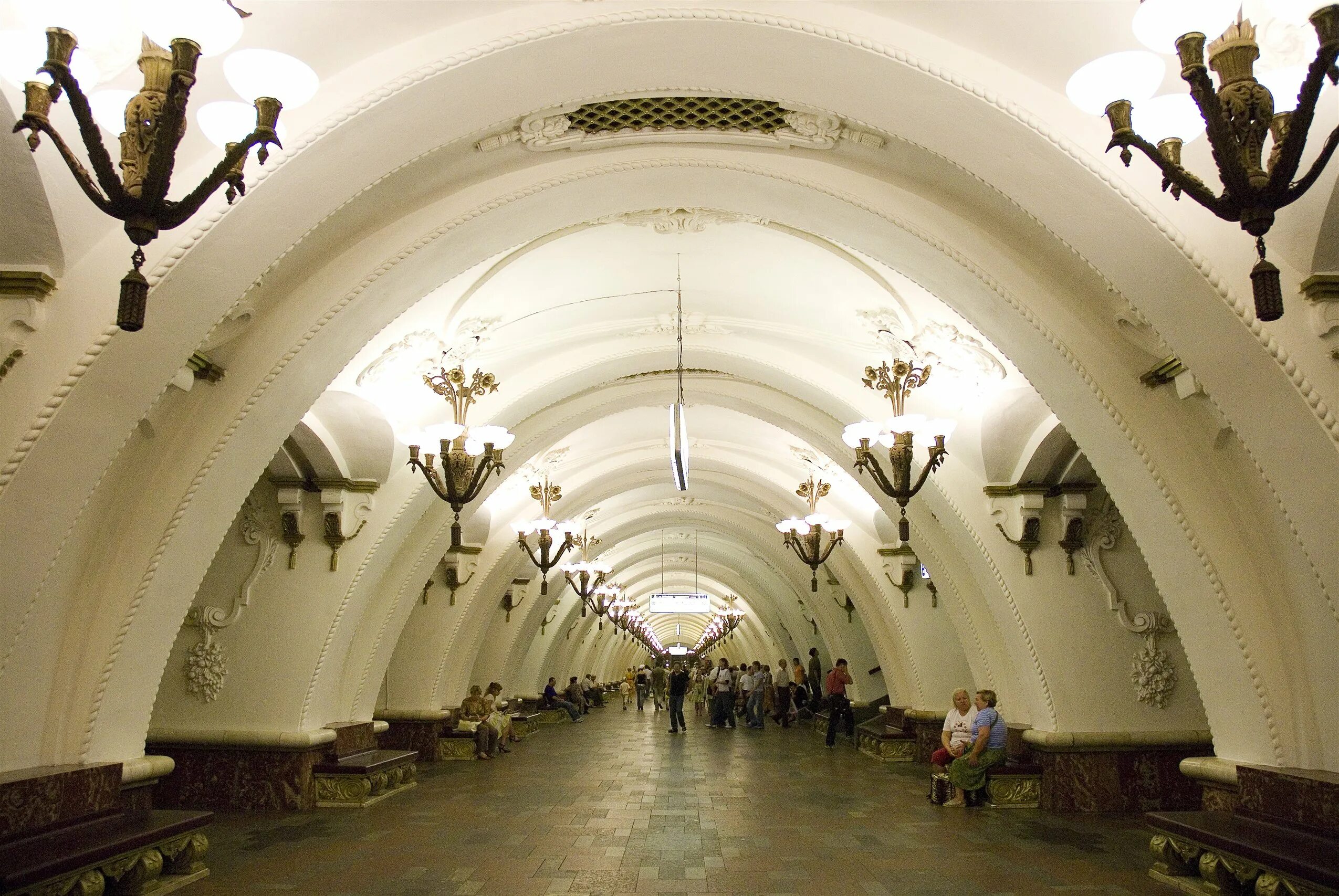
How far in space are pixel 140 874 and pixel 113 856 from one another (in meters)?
0.43

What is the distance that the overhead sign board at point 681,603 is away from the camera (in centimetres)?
2909

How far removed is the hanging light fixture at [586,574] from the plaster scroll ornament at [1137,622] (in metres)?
7.57

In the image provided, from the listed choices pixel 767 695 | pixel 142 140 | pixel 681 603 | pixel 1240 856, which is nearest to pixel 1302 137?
pixel 142 140

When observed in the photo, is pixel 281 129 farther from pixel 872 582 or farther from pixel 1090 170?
pixel 872 582

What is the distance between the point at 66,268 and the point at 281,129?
1030 millimetres

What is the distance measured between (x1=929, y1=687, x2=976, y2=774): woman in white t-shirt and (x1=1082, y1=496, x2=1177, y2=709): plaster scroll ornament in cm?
139

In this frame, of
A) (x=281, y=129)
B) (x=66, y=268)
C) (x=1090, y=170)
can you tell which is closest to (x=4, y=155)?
(x=66, y=268)

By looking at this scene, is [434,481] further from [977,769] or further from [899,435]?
[977,769]

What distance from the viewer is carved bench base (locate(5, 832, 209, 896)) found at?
3977 millimetres

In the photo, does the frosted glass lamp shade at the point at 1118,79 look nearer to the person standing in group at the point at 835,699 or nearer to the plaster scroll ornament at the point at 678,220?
the plaster scroll ornament at the point at 678,220

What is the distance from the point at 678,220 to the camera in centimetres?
630

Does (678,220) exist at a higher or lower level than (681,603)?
higher

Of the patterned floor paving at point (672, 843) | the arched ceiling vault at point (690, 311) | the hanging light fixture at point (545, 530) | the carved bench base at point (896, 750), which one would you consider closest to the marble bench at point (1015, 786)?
the patterned floor paving at point (672, 843)

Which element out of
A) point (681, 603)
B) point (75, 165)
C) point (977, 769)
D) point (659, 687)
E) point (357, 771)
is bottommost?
point (357, 771)
